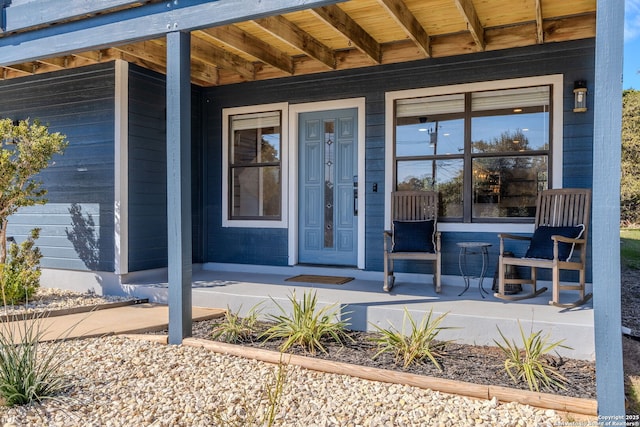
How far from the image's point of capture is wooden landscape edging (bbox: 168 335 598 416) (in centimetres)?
254

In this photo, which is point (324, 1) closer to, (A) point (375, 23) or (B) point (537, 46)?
(A) point (375, 23)

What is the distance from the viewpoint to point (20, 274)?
5039 millimetres

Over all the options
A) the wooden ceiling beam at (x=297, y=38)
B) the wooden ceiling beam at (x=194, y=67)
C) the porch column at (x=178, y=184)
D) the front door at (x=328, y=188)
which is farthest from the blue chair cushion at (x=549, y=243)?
the wooden ceiling beam at (x=194, y=67)

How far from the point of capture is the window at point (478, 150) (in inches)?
196

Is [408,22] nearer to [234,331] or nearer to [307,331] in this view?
[307,331]

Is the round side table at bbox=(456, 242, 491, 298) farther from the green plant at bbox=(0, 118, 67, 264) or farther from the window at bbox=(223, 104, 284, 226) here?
the green plant at bbox=(0, 118, 67, 264)

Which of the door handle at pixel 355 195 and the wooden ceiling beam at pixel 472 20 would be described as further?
the door handle at pixel 355 195

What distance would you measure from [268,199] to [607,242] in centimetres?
443

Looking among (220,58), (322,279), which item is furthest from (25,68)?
(322,279)

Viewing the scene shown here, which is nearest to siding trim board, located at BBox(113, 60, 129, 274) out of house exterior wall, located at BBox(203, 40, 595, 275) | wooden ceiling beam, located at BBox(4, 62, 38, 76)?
house exterior wall, located at BBox(203, 40, 595, 275)

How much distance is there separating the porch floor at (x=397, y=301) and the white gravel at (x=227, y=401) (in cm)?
102

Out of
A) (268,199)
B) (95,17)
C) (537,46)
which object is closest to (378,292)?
(268,199)

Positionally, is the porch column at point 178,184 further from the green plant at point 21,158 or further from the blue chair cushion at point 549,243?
the blue chair cushion at point 549,243

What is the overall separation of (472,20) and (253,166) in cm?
326
